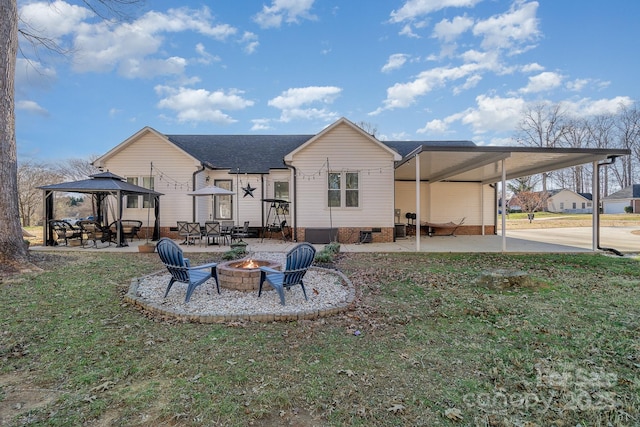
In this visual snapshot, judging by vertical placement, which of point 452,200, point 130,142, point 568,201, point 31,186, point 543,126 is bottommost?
point 452,200

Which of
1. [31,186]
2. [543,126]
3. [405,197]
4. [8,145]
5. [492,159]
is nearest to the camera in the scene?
[8,145]

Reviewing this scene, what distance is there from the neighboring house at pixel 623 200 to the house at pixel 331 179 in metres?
42.2

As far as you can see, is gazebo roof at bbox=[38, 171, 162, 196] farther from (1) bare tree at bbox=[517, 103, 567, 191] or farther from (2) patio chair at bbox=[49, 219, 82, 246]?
(1) bare tree at bbox=[517, 103, 567, 191]

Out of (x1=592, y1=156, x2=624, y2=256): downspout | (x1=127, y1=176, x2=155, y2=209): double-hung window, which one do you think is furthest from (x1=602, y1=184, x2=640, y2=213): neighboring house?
(x1=127, y1=176, x2=155, y2=209): double-hung window

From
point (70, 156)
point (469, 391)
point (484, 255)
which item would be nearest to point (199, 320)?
point (469, 391)

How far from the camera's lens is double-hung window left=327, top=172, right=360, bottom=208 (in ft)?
41.4

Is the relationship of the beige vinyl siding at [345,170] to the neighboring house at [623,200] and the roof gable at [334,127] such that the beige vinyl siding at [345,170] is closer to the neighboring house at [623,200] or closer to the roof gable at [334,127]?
the roof gable at [334,127]

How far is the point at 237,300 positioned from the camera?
4.89 m

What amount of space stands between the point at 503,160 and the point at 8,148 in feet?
47.1

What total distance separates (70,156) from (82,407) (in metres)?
33.8

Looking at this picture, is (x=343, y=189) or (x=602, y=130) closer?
(x=343, y=189)

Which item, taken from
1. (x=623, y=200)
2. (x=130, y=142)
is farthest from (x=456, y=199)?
(x=623, y=200)

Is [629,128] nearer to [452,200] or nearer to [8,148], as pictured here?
[452,200]

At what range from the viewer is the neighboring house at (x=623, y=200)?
135 feet
